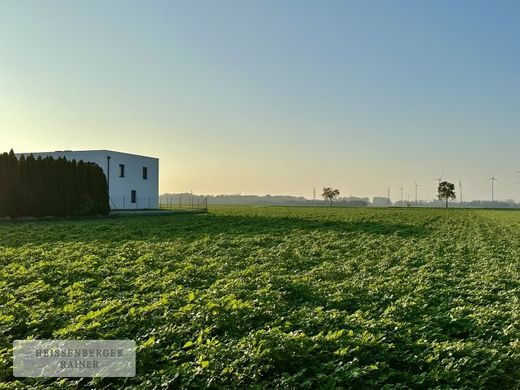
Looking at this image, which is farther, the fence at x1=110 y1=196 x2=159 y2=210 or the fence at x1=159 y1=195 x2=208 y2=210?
the fence at x1=159 y1=195 x2=208 y2=210

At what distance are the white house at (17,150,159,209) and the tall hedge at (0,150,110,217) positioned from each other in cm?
1057

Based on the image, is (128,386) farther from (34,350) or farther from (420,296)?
(420,296)

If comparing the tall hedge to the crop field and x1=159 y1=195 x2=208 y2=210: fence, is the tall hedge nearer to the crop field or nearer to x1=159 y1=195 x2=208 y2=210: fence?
the crop field

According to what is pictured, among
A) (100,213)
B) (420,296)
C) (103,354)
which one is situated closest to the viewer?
(103,354)

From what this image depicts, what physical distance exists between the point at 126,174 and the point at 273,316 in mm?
40616

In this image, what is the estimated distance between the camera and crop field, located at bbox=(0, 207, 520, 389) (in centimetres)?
441

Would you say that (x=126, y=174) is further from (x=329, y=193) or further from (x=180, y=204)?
(x=329, y=193)

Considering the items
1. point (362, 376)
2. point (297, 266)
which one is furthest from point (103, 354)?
point (297, 266)

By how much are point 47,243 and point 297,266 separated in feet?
26.4

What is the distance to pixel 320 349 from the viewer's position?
488 centimetres

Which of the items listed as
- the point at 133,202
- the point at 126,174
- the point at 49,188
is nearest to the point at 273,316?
the point at 49,188

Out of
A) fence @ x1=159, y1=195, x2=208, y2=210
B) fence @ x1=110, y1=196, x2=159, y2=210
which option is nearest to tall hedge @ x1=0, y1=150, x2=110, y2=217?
fence @ x1=110, y1=196, x2=159, y2=210

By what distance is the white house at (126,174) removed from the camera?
41.6m

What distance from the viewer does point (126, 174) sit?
145ft
